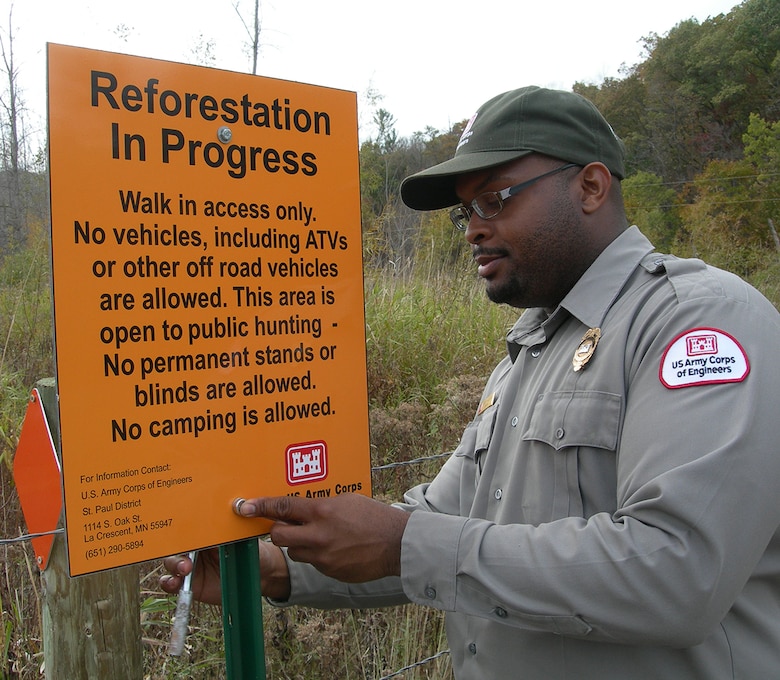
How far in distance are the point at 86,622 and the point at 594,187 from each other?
1754mm

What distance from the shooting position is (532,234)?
168 cm

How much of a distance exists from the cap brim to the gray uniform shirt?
0.33 meters

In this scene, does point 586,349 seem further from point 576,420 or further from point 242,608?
point 242,608

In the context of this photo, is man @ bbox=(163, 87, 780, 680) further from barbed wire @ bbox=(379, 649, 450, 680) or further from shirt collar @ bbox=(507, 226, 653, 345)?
barbed wire @ bbox=(379, 649, 450, 680)

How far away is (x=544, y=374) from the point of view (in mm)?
1606

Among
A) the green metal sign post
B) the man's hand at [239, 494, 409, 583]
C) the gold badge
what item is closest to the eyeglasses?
the gold badge

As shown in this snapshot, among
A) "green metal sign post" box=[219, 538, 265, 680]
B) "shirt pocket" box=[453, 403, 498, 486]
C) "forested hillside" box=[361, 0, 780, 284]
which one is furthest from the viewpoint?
"forested hillside" box=[361, 0, 780, 284]

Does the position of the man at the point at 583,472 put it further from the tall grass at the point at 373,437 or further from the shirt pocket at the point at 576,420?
the tall grass at the point at 373,437

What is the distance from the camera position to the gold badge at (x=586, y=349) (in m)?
1.49

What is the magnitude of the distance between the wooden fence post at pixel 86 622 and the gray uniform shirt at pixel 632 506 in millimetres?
956

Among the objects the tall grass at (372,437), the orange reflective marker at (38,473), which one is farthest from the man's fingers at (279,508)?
the tall grass at (372,437)

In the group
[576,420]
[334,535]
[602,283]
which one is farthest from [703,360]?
[334,535]

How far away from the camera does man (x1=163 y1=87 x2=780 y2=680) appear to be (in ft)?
3.93

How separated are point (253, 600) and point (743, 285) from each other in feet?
3.83
